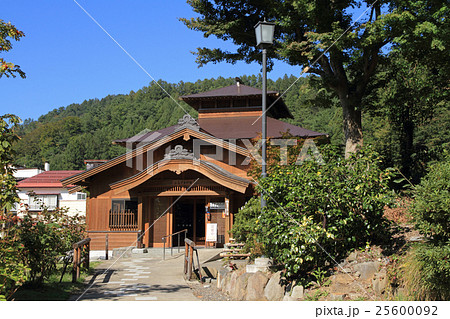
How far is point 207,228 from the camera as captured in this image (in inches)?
862

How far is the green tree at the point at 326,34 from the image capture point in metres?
15.2

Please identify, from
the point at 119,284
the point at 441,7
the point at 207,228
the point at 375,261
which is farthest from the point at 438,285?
the point at 207,228

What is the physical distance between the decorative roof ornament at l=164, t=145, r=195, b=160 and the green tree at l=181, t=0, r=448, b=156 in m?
4.40

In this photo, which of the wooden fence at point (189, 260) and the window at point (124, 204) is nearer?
the wooden fence at point (189, 260)

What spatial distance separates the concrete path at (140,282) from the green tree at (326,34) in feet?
28.9

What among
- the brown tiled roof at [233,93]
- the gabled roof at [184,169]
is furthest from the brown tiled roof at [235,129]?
the gabled roof at [184,169]

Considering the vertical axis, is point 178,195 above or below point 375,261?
above

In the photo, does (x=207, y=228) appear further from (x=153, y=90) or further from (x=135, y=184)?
(x=153, y=90)

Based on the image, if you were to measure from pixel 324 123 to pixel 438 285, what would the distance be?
4679 cm

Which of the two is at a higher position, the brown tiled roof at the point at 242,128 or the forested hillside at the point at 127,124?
the forested hillside at the point at 127,124

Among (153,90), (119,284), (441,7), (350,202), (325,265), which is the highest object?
(153,90)

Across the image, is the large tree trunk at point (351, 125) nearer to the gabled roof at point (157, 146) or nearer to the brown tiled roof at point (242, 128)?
the gabled roof at point (157, 146)

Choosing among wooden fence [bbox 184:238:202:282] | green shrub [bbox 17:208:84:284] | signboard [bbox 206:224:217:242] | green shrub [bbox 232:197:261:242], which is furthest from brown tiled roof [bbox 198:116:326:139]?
green shrub [bbox 17:208:84:284]

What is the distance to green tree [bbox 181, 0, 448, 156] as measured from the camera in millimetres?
15242
